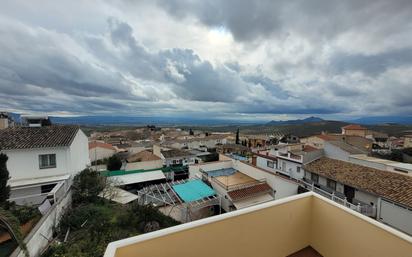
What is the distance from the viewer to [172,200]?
51.0 ft

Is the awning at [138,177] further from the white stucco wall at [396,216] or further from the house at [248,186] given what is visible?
the white stucco wall at [396,216]

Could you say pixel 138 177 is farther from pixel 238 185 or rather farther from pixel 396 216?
pixel 396 216

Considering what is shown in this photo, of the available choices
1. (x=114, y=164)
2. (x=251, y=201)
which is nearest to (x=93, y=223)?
(x=251, y=201)

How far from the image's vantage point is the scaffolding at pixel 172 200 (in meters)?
13.9

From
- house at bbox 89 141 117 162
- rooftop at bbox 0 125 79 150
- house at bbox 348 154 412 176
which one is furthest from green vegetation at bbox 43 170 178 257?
house at bbox 89 141 117 162

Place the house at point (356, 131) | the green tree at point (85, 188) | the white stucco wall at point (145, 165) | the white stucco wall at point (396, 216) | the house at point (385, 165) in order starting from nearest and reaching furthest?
the white stucco wall at point (396, 216)
the green tree at point (85, 188)
the house at point (385, 165)
the white stucco wall at point (145, 165)
the house at point (356, 131)

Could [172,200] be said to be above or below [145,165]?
above

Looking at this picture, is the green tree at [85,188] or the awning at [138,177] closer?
the green tree at [85,188]

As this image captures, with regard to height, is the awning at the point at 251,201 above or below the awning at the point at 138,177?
above

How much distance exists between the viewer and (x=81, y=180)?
14.3 m

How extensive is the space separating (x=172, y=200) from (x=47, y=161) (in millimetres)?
9508

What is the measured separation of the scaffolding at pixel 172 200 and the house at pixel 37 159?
18.9 feet

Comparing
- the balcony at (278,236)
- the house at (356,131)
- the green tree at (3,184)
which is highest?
the balcony at (278,236)

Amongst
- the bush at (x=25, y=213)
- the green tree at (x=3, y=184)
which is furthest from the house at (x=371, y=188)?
the green tree at (x=3, y=184)
